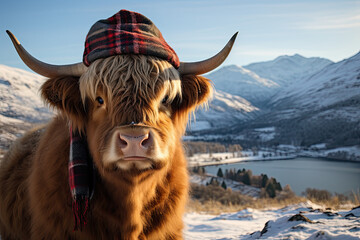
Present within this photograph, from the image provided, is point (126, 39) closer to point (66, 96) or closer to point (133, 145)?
point (66, 96)

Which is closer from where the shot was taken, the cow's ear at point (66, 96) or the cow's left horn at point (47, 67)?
the cow's left horn at point (47, 67)

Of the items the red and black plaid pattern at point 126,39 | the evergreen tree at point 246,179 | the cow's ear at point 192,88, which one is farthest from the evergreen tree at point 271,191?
the red and black plaid pattern at point 126,39

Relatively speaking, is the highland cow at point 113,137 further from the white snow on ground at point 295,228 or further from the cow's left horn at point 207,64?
the white snow on ground at point 295,228

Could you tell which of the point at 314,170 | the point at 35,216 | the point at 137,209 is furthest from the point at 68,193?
the point at 314,170

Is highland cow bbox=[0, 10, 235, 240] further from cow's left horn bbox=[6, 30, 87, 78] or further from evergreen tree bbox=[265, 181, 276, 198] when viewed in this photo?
evergreen tree bbox=[265, 181, 276, 198]

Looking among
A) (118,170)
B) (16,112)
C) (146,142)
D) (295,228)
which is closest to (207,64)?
(146,142)

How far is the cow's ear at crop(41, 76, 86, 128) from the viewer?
278cm

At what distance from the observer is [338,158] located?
9194 centimetres

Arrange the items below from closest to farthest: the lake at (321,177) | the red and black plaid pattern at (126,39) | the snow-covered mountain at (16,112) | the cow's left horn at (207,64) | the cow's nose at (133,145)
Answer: the cow's nose at (133,145)
the red and black plaid pattern at (126,39)
the cow's left horn at (207,64)
the snow-covered mountain at (16,112)
the lake at (321,177)

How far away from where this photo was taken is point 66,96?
282cm

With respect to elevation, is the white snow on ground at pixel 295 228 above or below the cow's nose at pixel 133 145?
below

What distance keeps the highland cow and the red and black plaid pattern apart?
11 millimetres

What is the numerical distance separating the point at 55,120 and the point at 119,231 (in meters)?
1.96

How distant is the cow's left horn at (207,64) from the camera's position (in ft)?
9.22
